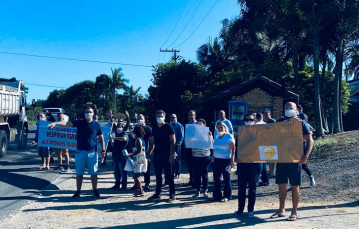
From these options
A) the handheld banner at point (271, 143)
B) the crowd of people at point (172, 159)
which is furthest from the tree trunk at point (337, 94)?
the handheld banner at point (271, 143)

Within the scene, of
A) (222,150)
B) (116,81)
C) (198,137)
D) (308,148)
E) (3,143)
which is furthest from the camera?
(116,81)

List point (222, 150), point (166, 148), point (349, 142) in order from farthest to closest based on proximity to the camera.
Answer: point (349, 142) < point (166, 148) < point (222, 150)

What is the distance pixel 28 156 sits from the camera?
1806cm

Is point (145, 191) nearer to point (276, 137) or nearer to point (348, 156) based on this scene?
point (276, 137)

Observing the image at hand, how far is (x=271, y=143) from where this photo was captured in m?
7.02

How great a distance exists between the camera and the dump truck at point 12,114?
1805cm

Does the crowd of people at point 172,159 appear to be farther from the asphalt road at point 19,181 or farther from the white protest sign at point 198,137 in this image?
the asphalt road at point 19,181

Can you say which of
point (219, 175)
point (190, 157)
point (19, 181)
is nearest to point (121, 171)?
point (190, 157)

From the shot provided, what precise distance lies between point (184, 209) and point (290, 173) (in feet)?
7.38

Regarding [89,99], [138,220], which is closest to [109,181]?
[138,220]

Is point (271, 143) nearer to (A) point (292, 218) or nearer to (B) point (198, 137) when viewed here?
(A) point (292, 218)

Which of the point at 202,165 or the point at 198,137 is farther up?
the point at 198,137

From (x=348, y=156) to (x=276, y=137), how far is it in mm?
6104

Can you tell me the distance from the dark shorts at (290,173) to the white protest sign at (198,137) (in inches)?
90.8
